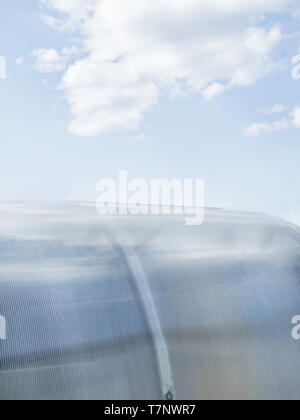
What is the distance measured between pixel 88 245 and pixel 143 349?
1.17m

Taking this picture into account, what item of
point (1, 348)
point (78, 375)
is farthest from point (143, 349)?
point (1, 348)

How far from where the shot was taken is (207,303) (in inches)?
191

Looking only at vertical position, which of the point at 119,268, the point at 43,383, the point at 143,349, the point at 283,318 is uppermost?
the point at 119,268

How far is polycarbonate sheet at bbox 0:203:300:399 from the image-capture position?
4113 mm

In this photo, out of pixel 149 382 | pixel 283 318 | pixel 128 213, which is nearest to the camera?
pixel 149 382

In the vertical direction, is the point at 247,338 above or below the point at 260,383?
above

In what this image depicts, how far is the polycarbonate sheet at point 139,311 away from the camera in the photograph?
4.11m

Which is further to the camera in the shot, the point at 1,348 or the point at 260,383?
the point at 260,383

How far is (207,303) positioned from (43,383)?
164cm

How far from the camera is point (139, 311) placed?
15.0 ft

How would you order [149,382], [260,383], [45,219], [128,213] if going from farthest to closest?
[128,213] < [45,219] < [260,383] < [149,382]

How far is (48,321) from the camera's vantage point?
4.19m

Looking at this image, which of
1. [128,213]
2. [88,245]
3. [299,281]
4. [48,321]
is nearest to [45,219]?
[88,245]

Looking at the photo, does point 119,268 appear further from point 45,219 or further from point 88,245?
point 45,219
